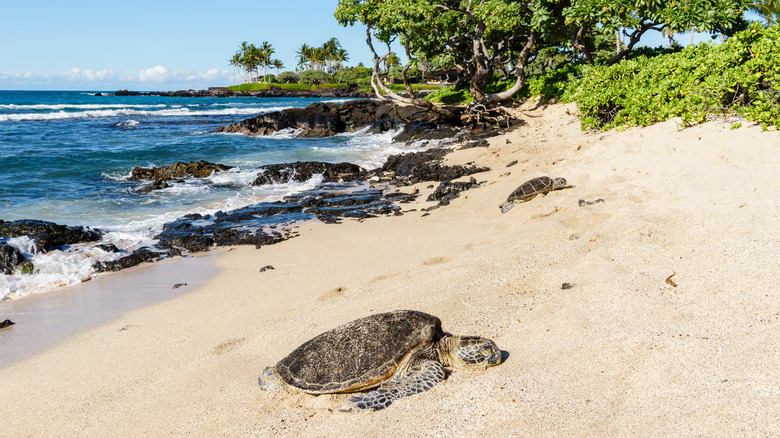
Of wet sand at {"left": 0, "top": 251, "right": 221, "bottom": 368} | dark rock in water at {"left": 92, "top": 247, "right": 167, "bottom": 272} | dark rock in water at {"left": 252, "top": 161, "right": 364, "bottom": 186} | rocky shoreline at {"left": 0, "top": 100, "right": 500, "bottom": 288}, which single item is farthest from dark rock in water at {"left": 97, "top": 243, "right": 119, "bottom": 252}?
dark rock in water at {"left": 252, "top": 161, "right": 364, "bottom": 186}

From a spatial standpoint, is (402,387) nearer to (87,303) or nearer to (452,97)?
(87,303)

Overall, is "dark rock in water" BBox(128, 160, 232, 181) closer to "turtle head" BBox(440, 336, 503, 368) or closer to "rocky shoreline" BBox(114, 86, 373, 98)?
"turtle head" BBox(440, 336, 503, 368)

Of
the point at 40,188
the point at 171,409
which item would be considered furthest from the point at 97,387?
the point at 40,188

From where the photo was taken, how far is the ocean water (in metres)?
8.55

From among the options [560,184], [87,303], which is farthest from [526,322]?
[87,303]

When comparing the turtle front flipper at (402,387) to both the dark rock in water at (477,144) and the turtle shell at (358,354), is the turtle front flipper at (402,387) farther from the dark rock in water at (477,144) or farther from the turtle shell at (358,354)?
the dark rock in water at (477,144)

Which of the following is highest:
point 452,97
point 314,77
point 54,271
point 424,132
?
point 314,77

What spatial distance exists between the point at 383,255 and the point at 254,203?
20.5 ft

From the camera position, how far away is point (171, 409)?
401cm

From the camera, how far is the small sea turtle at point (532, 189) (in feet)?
29.1

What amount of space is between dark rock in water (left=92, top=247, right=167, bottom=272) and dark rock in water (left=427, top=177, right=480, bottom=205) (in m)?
5.97

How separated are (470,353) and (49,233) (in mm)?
8963

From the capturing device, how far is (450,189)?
11.1 m

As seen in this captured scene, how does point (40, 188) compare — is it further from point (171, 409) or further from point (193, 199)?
point (171, 409)
